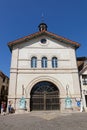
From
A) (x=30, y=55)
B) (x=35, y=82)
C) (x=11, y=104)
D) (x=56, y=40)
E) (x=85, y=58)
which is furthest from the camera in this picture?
(x=85, y=58)

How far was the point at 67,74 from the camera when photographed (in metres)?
18.6

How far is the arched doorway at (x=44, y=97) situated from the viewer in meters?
17.6

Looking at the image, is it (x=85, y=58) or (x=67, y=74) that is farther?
(x=85, y=58)

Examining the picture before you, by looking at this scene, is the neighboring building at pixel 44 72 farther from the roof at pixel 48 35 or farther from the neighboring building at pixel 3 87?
the neighboring building at pixel 3 87

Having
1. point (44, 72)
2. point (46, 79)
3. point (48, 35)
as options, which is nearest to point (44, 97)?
point (46, 79)

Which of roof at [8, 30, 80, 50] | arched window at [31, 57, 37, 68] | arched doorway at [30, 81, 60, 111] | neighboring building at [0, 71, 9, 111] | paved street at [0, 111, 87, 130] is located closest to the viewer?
paved street at [0, 111, 87, 130]

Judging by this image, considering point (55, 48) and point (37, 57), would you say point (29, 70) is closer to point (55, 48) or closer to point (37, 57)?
point (37, 57)

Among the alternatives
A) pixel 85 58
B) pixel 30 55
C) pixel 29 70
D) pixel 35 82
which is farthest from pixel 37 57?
pixel 85 58

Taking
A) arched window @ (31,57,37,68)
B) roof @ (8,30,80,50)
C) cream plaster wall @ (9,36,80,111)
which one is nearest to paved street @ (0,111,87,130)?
cream plaster wall @ (9,36,80,111)

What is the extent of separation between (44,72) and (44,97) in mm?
3412

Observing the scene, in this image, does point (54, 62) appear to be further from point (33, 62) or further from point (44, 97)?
point (44, 97)

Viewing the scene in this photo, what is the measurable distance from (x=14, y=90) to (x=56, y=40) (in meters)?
9.94

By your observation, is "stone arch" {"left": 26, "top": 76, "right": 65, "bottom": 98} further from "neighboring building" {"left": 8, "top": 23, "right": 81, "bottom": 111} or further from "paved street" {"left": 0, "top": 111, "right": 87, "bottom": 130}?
"paved street" {"left": 0, "top": 111, "right": 87, "bottom": 130}

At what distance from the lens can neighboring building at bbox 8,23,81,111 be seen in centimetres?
1744
